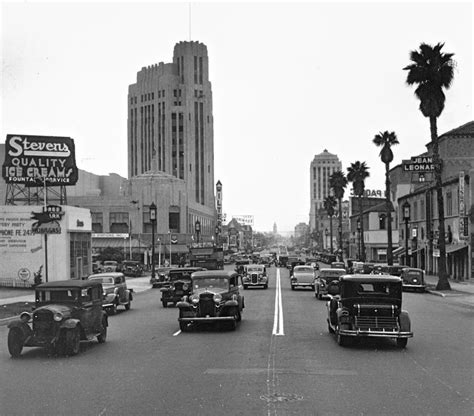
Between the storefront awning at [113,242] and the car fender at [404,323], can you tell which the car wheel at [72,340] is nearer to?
the car fender at [404,323]

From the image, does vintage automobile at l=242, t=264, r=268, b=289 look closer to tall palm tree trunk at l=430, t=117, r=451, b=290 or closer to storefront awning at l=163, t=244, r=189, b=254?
tall palm tree trunk at l=430, t=117, r=451, b=290

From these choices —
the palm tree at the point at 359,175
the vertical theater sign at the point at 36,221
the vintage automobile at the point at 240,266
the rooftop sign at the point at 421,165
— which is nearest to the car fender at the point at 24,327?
the vertical theater sign at the point at 36,221

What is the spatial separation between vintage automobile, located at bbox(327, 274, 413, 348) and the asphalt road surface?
44cm

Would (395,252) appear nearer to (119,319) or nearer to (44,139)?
(44,139)

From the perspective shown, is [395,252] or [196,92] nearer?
[395,252]

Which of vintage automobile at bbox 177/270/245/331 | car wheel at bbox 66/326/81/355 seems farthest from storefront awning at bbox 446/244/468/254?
car wheel at bbox 66/326/81/355

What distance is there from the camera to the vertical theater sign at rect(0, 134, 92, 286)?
4694cm

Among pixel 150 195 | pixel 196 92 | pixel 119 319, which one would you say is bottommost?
pixel 119 319

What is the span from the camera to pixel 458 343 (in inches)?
687

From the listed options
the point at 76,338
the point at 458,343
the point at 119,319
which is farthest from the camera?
the point at 119,319

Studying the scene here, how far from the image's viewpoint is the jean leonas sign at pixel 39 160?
4944 cm

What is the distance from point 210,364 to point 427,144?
65353 millimetres

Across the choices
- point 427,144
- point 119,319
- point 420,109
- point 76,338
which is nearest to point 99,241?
point 427,144

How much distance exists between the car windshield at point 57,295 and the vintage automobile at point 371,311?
6.83m
